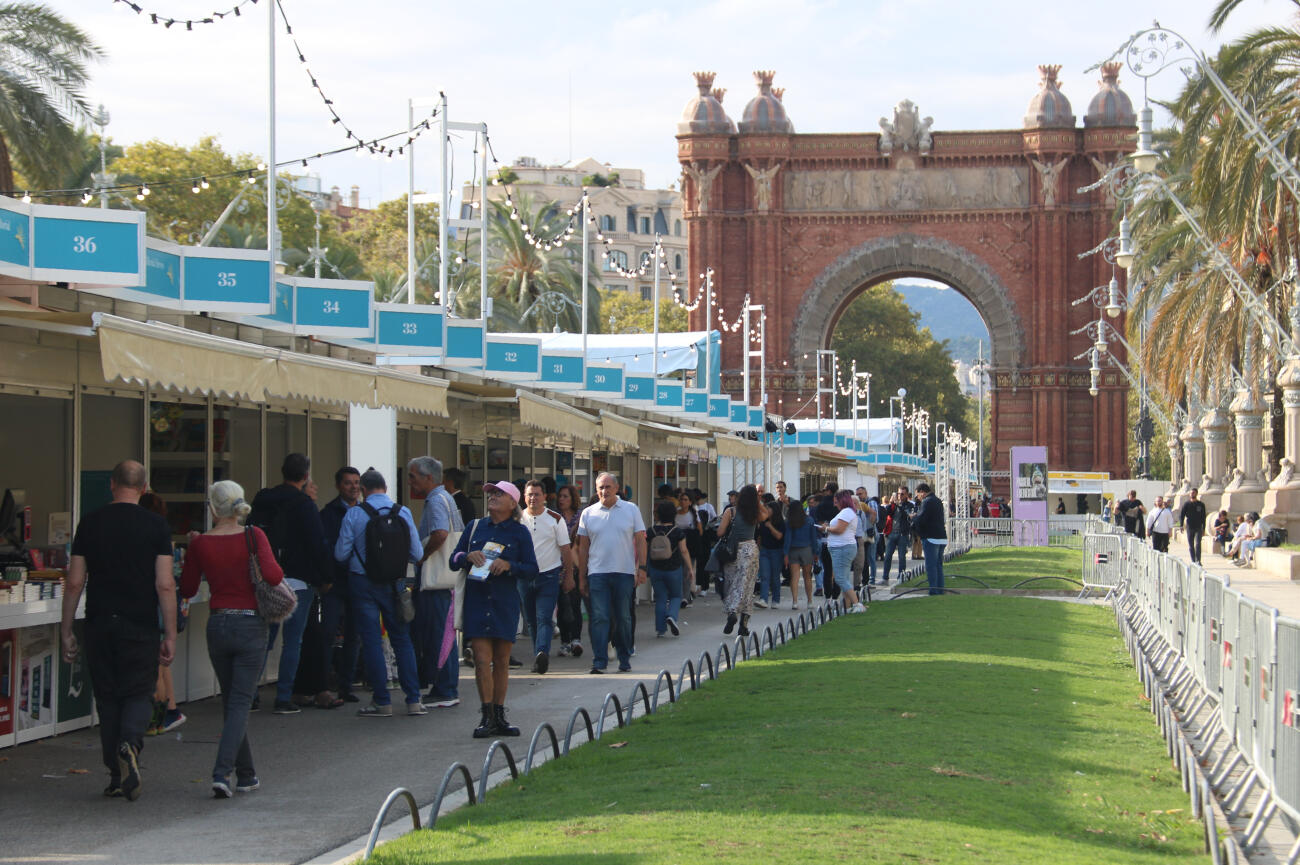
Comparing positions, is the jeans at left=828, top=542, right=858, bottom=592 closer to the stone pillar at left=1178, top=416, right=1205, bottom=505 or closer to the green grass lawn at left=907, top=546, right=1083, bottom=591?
the green grass lawn at left=907, top=546, right=1083, bottom=591

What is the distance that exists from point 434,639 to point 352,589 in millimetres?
839

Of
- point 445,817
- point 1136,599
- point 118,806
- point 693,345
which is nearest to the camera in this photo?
point 445,817

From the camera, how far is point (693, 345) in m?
40.1

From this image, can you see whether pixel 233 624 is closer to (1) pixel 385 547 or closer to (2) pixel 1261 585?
(1) pixel 385 547

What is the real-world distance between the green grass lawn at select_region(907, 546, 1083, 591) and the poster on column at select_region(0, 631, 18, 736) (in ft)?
62.6

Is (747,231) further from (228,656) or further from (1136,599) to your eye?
(228,656)

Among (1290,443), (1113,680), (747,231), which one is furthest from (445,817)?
(747,231)

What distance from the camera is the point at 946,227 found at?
76750mm

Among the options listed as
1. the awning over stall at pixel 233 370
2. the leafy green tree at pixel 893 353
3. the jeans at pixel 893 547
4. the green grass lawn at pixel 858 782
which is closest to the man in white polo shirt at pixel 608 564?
the green grass lawn at pixel 858 782

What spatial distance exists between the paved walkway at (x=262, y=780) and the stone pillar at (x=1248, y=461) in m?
31.7

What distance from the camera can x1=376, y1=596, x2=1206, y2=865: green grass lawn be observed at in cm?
723

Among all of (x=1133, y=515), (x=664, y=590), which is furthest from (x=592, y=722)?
(x=1133, y=515)

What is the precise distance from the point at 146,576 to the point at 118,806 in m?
1.22

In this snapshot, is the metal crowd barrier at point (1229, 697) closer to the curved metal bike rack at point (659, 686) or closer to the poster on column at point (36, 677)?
the curved metal bike rack at point (659, 686)
